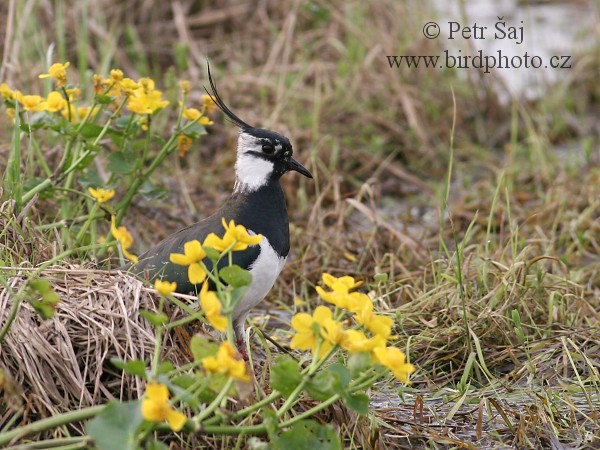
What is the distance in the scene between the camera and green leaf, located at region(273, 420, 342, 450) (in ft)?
8.05

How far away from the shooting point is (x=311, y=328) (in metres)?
2.39

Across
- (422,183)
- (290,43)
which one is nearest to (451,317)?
(422,183)

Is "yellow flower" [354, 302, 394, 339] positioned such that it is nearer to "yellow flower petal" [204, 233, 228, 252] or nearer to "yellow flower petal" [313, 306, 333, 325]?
"yellow flower petal" [313, 306, 333, 325]

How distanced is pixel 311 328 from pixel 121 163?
188 centimetres

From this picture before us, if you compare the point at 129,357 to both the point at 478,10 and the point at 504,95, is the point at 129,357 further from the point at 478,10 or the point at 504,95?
the point at 478,10

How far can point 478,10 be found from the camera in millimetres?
8609

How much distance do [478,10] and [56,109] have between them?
569 cm

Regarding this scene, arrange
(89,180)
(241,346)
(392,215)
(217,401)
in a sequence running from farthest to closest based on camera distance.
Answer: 1. (392,215)
2. (89,180)
3. (241,346)
4. (217,401)

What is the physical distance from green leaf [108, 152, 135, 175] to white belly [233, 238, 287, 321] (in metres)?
0.78

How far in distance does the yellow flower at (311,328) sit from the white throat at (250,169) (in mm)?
1468

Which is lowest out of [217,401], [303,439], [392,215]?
[392,215]

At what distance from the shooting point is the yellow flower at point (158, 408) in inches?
83.7

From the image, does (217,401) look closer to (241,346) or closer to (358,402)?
(358,402)

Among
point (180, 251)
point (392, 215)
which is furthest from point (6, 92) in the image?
point (392, 215)
